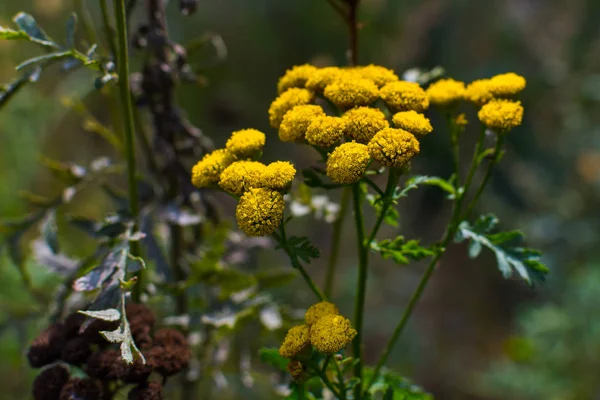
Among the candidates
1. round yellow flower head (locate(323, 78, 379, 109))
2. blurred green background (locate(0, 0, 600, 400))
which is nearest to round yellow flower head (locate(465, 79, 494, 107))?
round yellow flower head (locate(323, 78, 379, 109))

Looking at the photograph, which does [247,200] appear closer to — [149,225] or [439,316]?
[149,225]

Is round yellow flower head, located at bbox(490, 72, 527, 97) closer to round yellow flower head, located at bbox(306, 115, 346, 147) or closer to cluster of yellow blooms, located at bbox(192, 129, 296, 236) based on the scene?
round yellow flower head, located at bbox(306, 115, 346, 147)

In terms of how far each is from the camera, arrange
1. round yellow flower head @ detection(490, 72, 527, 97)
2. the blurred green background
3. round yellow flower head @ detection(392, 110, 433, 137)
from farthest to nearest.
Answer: the blurred green background, round yellow flower head @ detection(490, 72, 527, 97), round yellow flower head @ detection(392, 110, 433, 137)

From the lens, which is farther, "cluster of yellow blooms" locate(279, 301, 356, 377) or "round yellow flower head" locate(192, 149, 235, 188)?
"round yellow flower head" locate(192, 149, 235, 188)

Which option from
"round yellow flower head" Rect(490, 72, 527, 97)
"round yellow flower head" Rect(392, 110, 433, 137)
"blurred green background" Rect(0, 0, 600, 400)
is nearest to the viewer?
"round yellow flower head" Rect(392, 110, 433, 137)

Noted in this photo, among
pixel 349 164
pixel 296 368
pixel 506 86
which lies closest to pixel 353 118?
pixel 349 164

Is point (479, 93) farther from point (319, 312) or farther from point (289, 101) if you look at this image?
point (319, 312)
